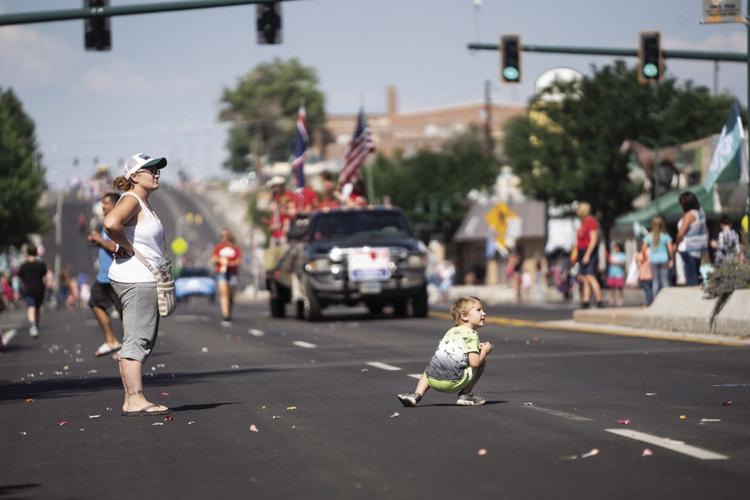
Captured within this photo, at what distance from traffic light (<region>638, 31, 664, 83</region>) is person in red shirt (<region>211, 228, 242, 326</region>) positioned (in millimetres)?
7877

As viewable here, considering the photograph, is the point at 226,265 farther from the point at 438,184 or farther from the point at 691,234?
the point at 438,184

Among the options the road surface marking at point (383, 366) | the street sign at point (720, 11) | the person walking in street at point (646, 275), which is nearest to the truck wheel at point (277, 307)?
the person walking in street at point (646, 275)

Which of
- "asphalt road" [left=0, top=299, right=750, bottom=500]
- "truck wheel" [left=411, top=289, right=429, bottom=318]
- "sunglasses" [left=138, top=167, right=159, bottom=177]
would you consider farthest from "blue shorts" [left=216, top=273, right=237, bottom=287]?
"sunglasses" [left=138, top=167, right=159, bottom=177]

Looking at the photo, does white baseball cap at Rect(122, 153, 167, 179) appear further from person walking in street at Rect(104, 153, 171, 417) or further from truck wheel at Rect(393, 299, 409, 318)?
truck wheel at Rect(393, 299, 409, 318)

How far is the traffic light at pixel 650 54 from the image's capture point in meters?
28.6

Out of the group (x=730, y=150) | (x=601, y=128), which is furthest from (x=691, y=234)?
(x=601, y=128)

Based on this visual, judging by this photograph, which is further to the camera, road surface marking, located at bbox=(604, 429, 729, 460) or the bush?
the bush

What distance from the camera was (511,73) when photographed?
1175 inches

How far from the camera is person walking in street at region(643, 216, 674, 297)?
24.6m

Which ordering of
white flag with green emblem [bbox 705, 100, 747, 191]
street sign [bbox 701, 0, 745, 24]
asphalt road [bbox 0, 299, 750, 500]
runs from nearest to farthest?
asphalt road [bbox 0, 299, 750, 500], street sign [bbox 701, 0, 745, 24], white flag with green emblem [bbox 705, 100, 747, 191]

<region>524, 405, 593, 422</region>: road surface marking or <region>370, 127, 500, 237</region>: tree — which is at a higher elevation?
<region>370, 127, 500, 237</region>: tree

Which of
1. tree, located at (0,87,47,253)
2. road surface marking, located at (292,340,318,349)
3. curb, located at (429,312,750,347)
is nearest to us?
curb, located at (429,312,750,347)

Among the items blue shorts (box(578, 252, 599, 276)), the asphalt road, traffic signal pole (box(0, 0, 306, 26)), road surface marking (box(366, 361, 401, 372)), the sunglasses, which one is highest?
traffic signal pole (box(0, 0, 306, 26))

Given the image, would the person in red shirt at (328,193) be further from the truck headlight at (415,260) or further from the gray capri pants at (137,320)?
the gray capri pants at (137,320)
